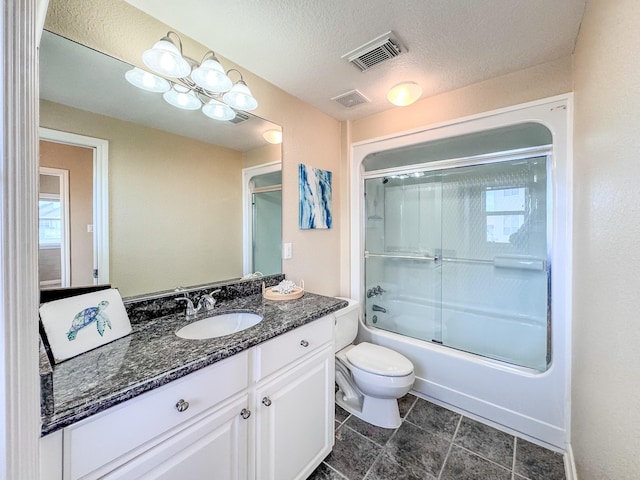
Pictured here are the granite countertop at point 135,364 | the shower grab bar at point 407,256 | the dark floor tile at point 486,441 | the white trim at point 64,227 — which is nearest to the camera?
the granite countertop at point 135,364

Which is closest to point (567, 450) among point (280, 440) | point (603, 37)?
point (280, 440)

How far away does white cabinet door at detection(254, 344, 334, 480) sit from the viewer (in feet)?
3.57

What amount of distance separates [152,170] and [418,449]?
84.2 inches

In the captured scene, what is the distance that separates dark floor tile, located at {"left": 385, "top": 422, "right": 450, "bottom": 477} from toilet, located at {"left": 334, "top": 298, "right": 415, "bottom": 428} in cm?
10

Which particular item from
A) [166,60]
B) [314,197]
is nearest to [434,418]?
[314,197]

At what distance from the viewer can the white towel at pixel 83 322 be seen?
842 millimetres

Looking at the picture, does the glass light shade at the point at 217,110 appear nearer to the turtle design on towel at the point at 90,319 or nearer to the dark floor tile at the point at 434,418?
the turtle design on towel at the point at 90,319

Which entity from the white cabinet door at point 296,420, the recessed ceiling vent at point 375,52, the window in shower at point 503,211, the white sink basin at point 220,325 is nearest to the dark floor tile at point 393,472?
the white cabinet door at point 296,420

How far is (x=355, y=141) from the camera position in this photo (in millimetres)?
2412

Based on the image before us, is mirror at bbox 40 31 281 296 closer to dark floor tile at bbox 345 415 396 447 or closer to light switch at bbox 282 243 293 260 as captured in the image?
light switch at bbox 282 243 293 260

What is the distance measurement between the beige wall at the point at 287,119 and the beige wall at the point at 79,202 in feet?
1.54

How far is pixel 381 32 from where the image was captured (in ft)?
4.42

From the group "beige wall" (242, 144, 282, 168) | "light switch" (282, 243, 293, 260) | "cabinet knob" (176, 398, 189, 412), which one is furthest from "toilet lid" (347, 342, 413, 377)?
"beige wall" (242, 144, 282, 168)

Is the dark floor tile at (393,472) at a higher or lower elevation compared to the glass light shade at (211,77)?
lower
